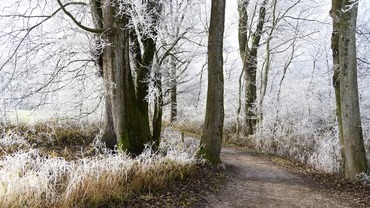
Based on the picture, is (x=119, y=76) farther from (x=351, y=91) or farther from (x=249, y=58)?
(x=249, y=58)

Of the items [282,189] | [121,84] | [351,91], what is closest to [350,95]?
[351,91]

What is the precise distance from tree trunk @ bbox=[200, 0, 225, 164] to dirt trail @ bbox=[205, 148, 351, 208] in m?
0.80

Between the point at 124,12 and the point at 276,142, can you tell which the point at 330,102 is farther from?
the point at 124,12

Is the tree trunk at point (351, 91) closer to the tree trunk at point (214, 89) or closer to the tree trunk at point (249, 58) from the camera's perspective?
the tree trunk at point (214, 89)

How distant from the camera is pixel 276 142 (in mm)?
12758

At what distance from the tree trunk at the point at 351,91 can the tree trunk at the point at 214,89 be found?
2.75 meters

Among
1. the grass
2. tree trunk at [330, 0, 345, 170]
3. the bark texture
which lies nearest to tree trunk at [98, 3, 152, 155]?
the bark texture

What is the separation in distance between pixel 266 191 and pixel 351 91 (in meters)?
2.94

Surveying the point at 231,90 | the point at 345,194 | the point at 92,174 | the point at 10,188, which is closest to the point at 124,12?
the point at 92,174

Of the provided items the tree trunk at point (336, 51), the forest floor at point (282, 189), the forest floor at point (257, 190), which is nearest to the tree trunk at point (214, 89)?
the forest floor at point (257, 190)

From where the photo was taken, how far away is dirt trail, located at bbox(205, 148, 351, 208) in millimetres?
5863

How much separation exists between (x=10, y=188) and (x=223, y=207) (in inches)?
125

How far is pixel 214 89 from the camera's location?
8.20m

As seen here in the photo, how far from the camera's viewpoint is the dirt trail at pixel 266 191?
5.86 m
